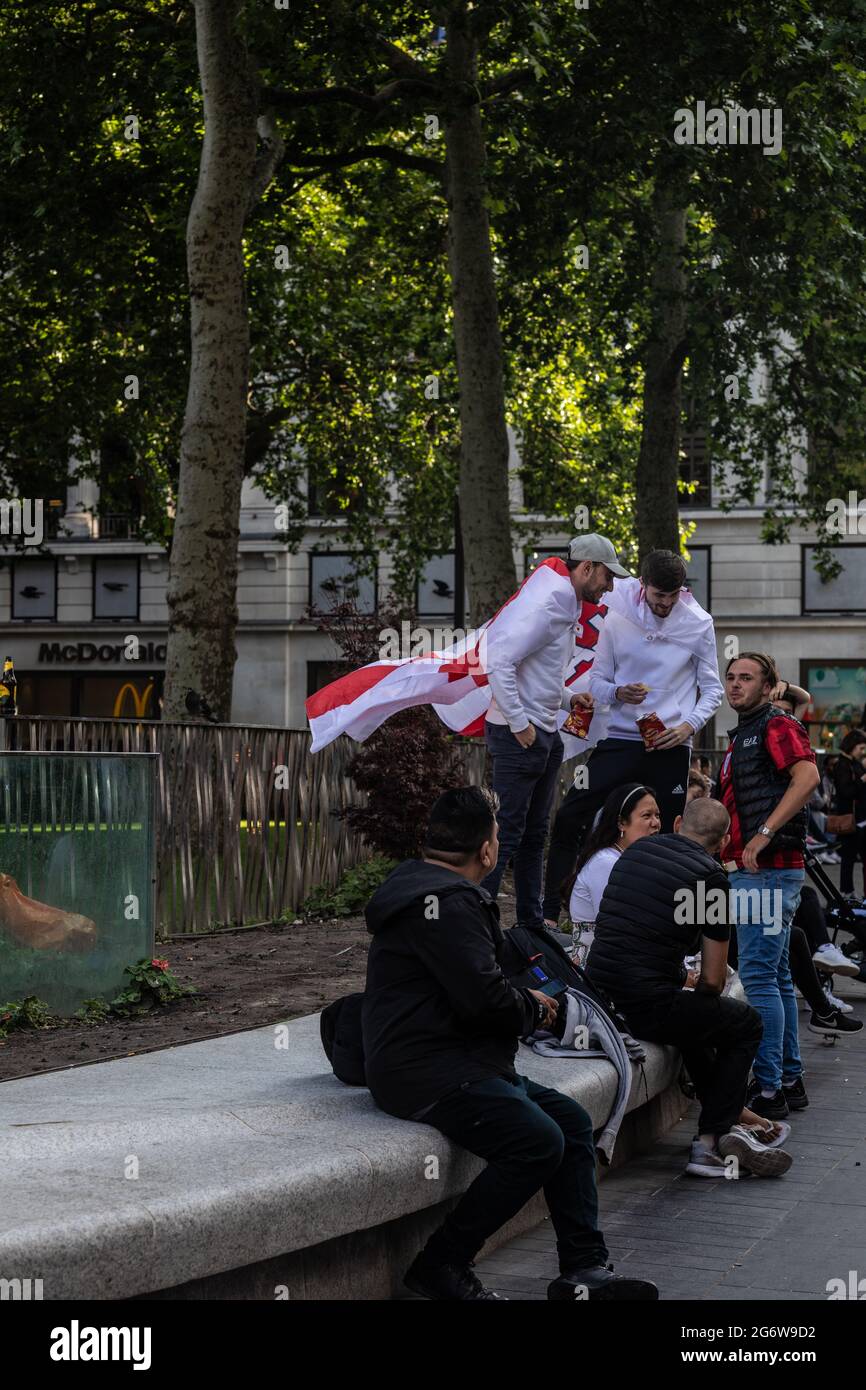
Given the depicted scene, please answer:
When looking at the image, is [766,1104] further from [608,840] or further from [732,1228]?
[732,1228]

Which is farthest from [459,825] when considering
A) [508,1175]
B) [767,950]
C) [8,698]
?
[8,698]

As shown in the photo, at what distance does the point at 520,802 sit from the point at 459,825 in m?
3.38

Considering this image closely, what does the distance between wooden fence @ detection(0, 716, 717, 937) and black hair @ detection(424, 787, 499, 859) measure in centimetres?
607

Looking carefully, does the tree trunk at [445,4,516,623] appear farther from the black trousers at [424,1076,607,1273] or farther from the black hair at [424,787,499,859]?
the black trousers at [424,1076,607,1273]

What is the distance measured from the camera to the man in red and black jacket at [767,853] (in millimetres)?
7984

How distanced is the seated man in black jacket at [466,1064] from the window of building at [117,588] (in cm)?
4269

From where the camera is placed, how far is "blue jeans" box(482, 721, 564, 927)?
8.87 m

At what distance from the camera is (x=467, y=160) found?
67.3ft

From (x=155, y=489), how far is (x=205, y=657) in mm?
16203

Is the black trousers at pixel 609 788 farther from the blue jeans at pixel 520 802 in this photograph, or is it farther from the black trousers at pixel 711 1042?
the black trousers at pixel 711 1042

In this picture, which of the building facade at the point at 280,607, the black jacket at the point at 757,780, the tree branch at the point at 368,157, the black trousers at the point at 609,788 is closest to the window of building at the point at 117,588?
the building facade at the point at 280,607
